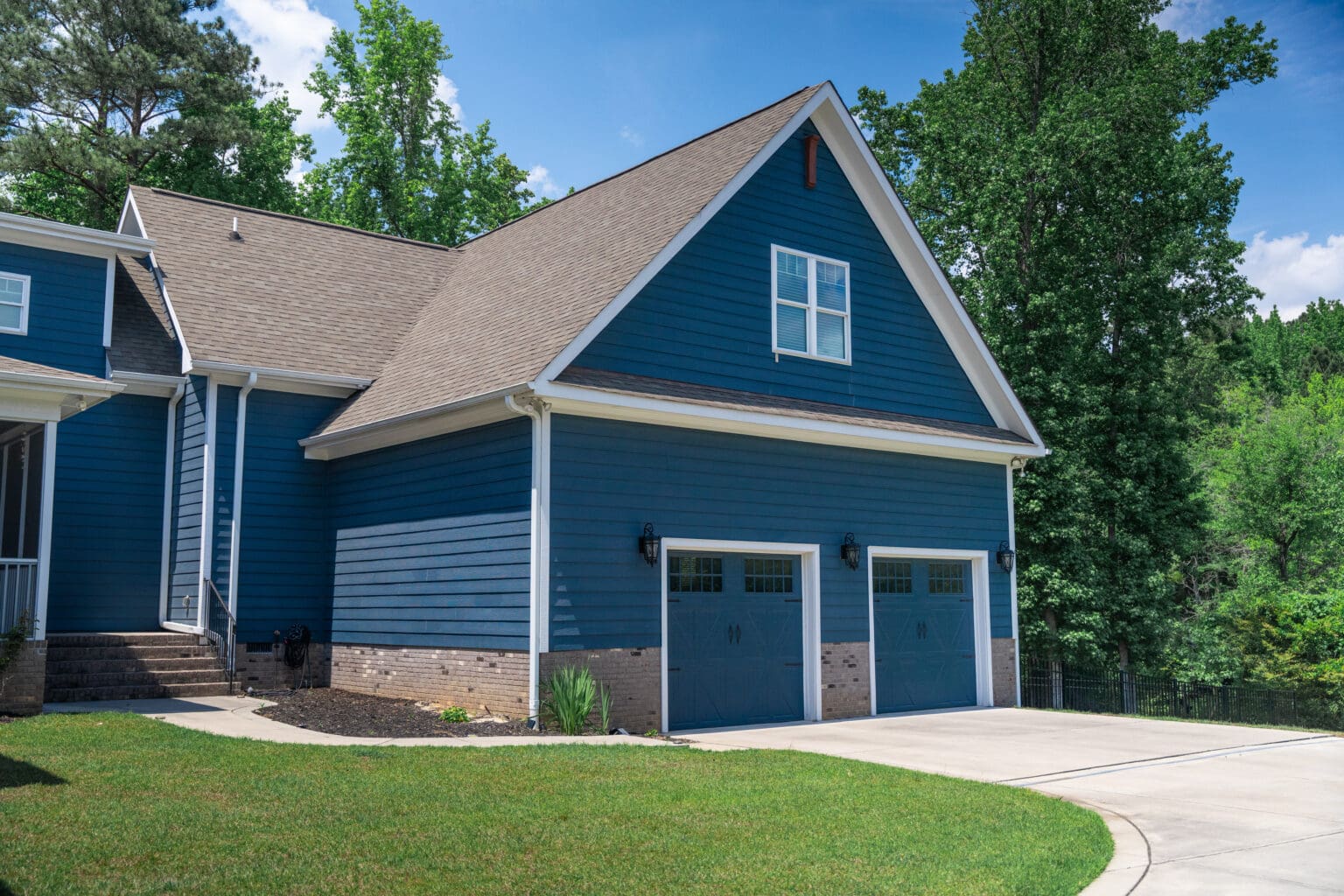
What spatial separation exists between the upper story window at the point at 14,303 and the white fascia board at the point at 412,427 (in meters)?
4.05

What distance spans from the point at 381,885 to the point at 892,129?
27.7 m

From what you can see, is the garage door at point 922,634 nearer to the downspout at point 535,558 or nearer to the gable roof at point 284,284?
the downspout at point 535,558

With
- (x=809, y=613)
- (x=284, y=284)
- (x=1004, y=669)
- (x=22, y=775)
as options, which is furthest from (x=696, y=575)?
(x=284, y=284)

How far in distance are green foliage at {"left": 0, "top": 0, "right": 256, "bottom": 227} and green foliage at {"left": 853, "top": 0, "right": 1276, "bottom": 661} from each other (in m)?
20.5

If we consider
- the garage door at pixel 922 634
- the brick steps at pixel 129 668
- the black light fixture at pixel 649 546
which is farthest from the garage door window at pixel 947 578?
the brick steps at pixel 129 668

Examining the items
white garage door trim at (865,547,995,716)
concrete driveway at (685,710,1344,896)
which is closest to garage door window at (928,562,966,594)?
white garage door trim at (865,547,995,716)

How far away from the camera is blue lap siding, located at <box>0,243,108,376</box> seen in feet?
52.4

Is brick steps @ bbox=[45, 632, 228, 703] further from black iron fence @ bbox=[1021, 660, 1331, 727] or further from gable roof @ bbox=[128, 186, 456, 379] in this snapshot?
black iron fence @ bbox=[1021, 660, 1331, 727]

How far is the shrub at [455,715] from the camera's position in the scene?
1320 centimetres

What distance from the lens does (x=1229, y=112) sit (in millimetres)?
29875

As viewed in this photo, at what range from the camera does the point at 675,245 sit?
1457 cm

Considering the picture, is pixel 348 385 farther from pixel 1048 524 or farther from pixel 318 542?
pixel 1048 524

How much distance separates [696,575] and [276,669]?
614 centimetres

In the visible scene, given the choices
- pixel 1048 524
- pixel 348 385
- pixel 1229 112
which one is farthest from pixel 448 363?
pixel 1229 112
